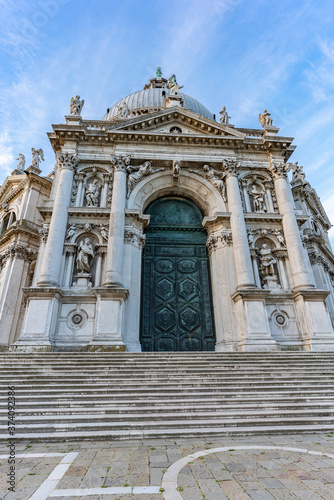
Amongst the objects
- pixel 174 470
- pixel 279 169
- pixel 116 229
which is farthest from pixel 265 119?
pixel 174 470

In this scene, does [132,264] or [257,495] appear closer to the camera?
[257,495]

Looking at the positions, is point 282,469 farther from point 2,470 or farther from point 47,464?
point 2,470

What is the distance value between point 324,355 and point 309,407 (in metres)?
3.86

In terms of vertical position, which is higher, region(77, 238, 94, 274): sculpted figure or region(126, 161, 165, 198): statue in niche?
region(126, 161, 165, 198): statue in niche

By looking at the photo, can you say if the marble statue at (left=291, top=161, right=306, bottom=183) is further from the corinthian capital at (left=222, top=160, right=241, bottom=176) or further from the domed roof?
the domed roof

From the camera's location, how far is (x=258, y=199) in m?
15.2

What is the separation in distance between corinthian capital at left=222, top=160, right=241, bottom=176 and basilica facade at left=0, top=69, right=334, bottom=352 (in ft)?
0.21

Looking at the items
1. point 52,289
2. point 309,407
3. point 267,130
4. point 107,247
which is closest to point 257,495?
point 309,407

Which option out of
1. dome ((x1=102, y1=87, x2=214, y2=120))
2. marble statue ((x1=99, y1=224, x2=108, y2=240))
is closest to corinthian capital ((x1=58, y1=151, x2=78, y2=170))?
marble statue ((x1=99, y1=224, x2=108, y2=240))

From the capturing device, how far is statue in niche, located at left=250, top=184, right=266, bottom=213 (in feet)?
49.3

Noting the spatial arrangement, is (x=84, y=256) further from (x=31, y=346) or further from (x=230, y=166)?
(x=230, y=166)

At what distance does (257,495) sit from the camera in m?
3.21

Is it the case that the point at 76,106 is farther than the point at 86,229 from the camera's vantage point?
Yes

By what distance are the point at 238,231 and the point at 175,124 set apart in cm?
712
